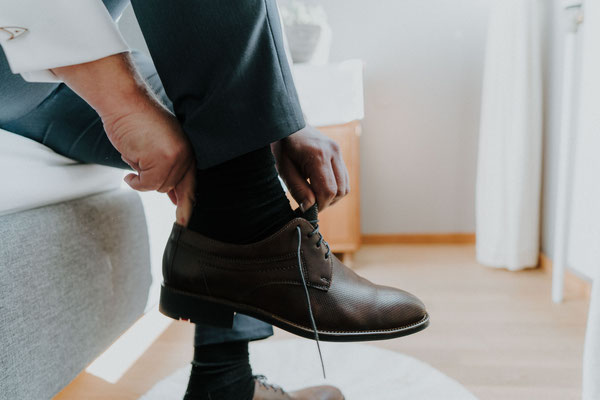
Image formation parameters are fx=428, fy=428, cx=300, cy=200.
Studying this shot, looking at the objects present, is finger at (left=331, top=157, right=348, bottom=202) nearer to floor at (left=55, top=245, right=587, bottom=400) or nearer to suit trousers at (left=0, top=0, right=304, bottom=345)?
suit trousers at (left=0, top=0, right=304, bottom=345)

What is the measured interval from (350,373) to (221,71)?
0.68 m

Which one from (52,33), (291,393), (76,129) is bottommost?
(291,393)

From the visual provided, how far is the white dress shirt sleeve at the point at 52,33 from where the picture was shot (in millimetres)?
410

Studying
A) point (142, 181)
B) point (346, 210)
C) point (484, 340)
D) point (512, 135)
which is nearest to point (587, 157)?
point (512, 135)

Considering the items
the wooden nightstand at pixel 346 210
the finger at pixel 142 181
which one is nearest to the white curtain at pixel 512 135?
the wooden nightstand at pixel 346 210

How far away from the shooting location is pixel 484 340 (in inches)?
39.8

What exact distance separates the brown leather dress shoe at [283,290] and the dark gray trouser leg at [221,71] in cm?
12

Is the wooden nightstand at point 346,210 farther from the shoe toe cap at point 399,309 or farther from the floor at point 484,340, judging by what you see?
the shoe toe cap at point 399,309

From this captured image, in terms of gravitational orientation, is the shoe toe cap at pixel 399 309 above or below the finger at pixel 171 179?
below

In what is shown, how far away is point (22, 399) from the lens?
0.46 m

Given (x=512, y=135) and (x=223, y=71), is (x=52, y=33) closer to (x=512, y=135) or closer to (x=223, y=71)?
(x=223, y=71)

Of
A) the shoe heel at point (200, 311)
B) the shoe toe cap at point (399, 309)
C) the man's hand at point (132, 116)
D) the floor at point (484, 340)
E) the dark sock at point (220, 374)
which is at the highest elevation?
the man's hand at point (132, 116)

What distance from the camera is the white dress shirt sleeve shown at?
1.34 feet

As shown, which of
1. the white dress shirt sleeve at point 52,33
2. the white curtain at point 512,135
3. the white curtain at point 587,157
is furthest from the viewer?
the white curtain at point 512,135
